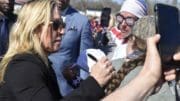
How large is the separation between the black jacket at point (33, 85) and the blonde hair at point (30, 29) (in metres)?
0.11

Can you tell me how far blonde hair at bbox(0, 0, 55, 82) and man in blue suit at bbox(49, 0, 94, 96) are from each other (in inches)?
111

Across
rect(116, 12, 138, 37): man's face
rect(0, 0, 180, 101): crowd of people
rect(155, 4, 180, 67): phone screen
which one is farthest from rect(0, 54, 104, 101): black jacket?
rect(116, 12, 138, 37): man's face

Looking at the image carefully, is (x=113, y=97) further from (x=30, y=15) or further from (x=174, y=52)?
(x=30, y=15)

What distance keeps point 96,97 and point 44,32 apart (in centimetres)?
66

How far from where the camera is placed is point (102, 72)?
124 inches

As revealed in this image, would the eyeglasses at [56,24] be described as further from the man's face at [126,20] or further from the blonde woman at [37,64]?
the man's face at [126,20]

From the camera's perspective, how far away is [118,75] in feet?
12.8

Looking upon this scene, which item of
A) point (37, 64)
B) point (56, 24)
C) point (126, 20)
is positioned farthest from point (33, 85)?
point (126, 20)

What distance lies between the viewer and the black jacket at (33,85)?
3148 mm

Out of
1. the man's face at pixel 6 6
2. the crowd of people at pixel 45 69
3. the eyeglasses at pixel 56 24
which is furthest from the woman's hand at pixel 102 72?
the man's face at pixel 6 6

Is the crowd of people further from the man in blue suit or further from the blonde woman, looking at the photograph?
the man in blue suit

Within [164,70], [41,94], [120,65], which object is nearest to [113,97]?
[164,70]

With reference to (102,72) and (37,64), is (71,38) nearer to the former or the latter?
(37,64)

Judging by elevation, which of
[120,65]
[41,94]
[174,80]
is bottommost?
[120,65]
